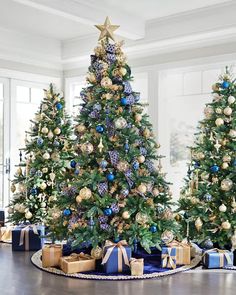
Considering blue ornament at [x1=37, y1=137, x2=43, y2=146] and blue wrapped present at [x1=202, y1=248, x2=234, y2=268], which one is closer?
blue wrapped present at [x1=202, y1=248, x2=234, y2=268]

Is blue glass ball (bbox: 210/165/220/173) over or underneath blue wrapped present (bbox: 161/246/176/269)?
over

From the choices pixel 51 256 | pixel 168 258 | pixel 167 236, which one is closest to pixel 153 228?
pixel 167 236

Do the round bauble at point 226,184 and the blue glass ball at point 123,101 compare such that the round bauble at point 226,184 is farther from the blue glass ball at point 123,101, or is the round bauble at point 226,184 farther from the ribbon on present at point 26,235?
the ribbon on present at point 26,235

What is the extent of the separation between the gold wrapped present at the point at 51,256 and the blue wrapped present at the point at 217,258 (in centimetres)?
142

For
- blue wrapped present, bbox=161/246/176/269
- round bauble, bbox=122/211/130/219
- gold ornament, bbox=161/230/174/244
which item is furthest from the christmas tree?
round bauble, bbox=122/211/130/219

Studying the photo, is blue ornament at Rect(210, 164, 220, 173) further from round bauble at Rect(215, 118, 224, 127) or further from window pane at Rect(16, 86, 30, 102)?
window pane at Rect(16, 86, 30, 102)

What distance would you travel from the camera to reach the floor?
3.62m

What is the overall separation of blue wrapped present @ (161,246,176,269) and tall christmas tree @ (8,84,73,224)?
172 cm

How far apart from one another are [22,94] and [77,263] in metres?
3.92

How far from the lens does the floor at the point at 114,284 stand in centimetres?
362

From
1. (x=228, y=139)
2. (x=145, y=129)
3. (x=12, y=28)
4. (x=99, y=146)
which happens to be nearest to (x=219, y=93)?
(x=228, y=139)

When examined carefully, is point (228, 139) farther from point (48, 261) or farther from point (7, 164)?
point (7, 164)

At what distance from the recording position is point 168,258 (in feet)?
14.0

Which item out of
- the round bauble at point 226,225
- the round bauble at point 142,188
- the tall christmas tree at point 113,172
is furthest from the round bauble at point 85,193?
the round bauble at point 226,225
